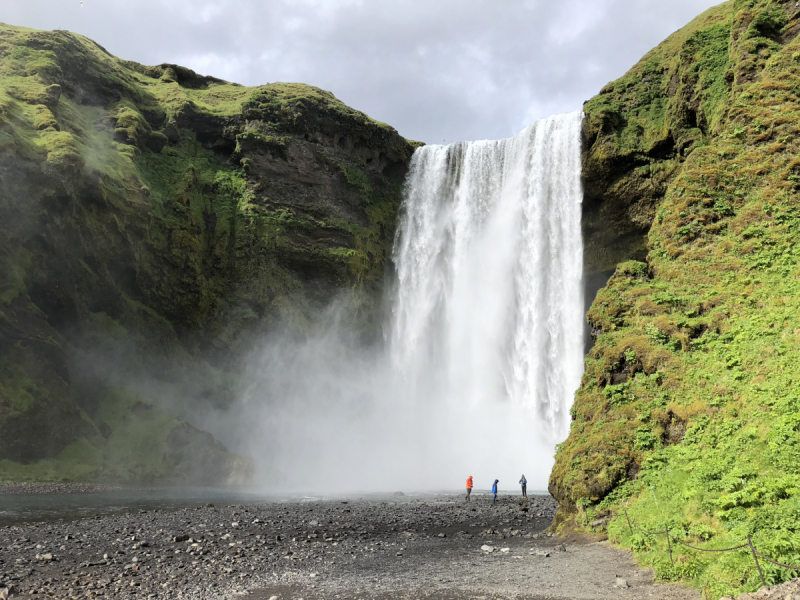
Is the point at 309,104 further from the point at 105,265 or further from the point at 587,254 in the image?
the point at 587,254

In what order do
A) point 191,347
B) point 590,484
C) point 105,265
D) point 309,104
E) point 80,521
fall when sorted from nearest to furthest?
point 590,484 → point 80,521 → point 105,265 → point 191,347 → point 309,104

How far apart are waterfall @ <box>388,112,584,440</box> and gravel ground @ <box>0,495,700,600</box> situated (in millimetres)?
24392

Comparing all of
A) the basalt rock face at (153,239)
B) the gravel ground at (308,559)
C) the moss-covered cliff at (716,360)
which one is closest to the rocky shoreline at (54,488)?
the basalt rock face at (153,239)

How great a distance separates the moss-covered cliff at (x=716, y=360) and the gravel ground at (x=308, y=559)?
59.7 inches

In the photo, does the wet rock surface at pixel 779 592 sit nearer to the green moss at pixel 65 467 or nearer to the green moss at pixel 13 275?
the green moss at pixel 65 467

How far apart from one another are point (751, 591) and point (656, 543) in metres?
3.60

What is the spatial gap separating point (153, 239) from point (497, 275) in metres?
31.5

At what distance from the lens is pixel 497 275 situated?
49.8 m

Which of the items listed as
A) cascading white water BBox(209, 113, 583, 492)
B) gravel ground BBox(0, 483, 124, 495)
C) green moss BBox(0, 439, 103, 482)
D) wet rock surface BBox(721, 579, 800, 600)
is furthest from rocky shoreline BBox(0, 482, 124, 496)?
wet rock surface BBox(721, 579, 800, 600)

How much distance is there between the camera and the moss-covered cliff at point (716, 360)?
394 inches

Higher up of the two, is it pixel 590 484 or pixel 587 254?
pixel 587 254

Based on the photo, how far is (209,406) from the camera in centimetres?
4678

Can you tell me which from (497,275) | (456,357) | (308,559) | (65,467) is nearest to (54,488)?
(65,467)


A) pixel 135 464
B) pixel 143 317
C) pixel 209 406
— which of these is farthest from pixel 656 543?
pixel 143 317
